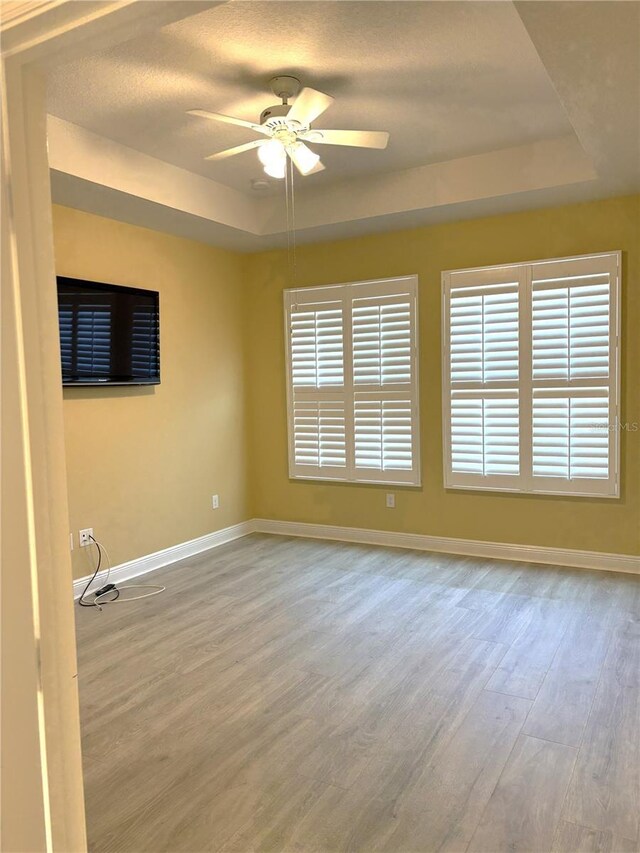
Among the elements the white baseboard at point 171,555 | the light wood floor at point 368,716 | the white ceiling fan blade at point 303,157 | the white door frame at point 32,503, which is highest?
the white ceiling fan blade at point 303,157

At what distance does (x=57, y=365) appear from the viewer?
4.47ft

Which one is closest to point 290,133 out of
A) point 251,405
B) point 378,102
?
point 378,102

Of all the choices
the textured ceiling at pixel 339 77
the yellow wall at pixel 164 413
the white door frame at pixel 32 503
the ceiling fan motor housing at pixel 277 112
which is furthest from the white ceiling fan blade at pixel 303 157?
the white door frame at pixel 32 503

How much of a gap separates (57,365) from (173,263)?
3.71m

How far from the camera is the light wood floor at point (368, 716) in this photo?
1942 millimetres

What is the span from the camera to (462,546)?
481 cm

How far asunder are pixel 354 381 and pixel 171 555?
2022mm

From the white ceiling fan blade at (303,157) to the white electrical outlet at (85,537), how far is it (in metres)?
2.68

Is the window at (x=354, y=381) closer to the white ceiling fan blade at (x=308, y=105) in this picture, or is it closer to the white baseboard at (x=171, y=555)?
the white baseboard at (x=171, y=555)

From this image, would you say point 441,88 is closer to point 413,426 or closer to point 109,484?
point 413,426

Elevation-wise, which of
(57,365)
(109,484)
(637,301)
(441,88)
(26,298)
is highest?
(441,88)

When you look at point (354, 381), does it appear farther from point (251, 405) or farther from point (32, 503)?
point (32, 503)

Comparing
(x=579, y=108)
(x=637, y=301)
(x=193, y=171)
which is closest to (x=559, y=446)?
(x=637, y=301)

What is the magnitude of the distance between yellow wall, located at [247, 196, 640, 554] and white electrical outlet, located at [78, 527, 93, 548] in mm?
1846
